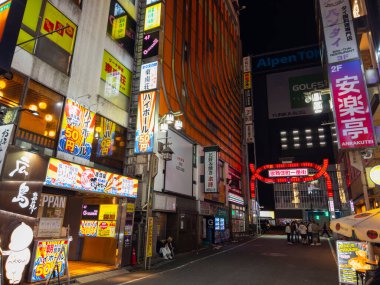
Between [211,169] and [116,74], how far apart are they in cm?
1190

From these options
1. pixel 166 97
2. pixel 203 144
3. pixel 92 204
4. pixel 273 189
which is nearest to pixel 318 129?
pixel 273 189

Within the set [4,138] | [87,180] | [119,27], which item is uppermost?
[119,27]

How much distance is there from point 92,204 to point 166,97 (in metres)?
8.83

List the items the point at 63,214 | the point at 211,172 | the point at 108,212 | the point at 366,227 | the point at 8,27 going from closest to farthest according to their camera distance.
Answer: the point at 366,227 < the point at 8,27 < the point at 63,214 < the point at 108,212 < the point at 211,172

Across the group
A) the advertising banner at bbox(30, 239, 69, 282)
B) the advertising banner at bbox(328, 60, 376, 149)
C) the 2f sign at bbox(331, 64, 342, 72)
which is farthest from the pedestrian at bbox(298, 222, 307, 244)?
the advertising banner at bbox(30, 239, 69, 282)

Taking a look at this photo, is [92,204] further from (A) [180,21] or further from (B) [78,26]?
(A) [180,21]

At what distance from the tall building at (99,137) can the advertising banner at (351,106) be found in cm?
907

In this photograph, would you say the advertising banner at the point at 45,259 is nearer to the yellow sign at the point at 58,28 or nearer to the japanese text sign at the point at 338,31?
the yellow sign at the point at 58,28

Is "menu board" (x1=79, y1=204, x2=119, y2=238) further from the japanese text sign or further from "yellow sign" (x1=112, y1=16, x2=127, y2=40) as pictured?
the japanese text sign

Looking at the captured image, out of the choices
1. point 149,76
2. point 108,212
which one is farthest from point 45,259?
point 149,76

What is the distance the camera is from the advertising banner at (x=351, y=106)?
1223cm

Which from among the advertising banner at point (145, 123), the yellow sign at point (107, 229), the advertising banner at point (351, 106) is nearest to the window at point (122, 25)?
the advertising banner at point (145, 123)

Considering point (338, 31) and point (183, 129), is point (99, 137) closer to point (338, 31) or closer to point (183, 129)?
point (183, 129)

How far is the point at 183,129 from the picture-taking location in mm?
22172
